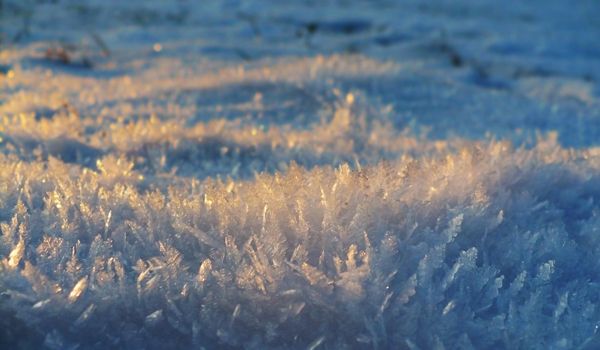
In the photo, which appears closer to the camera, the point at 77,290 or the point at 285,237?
the point at 77,290

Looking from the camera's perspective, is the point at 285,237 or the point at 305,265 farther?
the point at 285,237

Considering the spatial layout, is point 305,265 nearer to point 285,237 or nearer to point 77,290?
point 285,237

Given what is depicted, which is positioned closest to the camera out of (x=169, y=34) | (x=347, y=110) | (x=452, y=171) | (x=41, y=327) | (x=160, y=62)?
(x=41, y=327)

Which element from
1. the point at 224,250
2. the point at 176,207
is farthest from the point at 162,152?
the point at 224,250

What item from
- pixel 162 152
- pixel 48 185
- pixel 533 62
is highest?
pixel 48 185

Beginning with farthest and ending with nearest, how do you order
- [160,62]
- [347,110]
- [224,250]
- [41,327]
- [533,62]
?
[533,62] < [160,62] < [347,110] < [224,250] < [41,327]

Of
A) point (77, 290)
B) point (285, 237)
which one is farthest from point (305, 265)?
point (77, 290)

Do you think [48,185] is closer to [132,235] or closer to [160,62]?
[132,235]

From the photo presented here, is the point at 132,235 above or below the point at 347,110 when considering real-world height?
above

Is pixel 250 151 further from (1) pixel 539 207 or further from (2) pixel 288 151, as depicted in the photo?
(1) pixel 539 207

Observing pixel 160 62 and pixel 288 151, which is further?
pixel 160 62
